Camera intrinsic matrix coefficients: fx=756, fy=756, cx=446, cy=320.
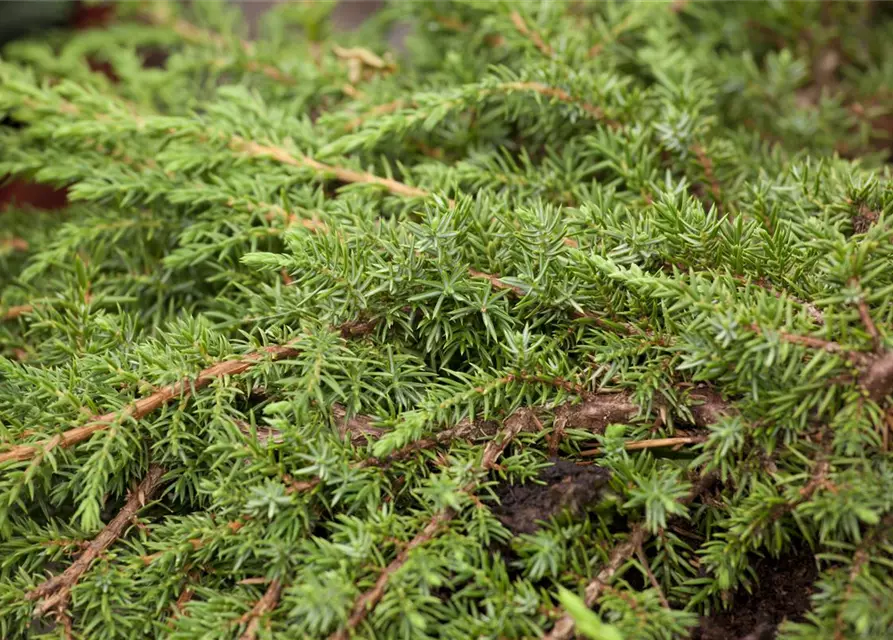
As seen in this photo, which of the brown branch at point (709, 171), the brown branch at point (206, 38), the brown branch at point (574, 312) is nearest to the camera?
the brown branch at point (574, 312)

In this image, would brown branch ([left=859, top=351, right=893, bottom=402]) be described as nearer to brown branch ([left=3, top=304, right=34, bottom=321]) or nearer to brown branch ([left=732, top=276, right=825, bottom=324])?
brown branch ([left=732, top=276, right=825, bottom=324])

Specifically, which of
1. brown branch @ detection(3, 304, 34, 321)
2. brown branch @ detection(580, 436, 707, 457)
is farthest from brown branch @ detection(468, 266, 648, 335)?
brown branch @ detection(3, 304, 34, 321)

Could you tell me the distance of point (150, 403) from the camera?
106 cm

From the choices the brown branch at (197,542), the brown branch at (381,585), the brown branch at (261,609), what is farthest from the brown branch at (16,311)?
the brown branch at (381,585)

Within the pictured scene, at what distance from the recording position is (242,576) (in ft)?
3.37

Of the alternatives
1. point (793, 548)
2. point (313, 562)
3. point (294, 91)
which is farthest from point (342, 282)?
point (294, 91)

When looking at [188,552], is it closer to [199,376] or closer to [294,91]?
[199,376]

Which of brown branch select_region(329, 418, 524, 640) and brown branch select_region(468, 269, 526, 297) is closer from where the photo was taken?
brown branch select_region(329, 418, 524, 640)

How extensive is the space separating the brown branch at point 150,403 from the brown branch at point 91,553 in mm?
110

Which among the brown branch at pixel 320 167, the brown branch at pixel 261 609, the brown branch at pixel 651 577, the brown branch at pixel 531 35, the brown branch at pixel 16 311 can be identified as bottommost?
the brown branch at pixel 261 609

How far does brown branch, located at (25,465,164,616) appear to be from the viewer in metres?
1.01

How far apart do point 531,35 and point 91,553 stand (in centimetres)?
117

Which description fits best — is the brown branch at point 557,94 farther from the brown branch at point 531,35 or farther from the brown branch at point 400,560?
the brown branch at point 400,560

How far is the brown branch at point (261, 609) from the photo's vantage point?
3.03 feet
